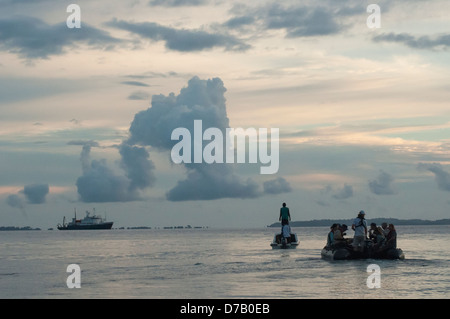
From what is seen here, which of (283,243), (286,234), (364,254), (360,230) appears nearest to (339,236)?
(364,254)

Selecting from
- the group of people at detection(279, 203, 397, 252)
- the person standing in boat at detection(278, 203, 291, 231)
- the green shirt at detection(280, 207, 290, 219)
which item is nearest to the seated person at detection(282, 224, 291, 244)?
the person standing in boat at detection(278, 203, 291, 231)

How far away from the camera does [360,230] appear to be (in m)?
38.9

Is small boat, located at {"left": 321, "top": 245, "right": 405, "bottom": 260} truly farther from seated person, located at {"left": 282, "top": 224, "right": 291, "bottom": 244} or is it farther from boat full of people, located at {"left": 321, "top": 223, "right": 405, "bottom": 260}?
seated person, located at {"left": 282, "top": 224, "right": 291, "bottom": 244}

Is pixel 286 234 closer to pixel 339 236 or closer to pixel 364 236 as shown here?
pixel 339 236

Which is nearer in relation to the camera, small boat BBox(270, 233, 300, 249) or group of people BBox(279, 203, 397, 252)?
group of people BBox(279, 203, 397, 252)

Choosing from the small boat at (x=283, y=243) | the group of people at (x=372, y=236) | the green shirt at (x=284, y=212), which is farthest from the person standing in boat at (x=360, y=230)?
the small boat at (x=283, y=243)

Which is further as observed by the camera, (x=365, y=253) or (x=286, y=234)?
(x=286, y=234)

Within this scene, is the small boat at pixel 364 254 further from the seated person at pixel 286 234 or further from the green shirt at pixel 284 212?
the seated person at pixel 286 234

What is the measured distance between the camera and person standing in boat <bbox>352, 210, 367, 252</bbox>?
127 feet

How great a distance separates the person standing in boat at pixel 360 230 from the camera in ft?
127

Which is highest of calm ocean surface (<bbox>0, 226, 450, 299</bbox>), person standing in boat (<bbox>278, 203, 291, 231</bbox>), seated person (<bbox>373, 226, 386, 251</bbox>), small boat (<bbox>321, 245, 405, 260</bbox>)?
person standing in boat (<bbox>278, 203, 291, 231</bbox>)
